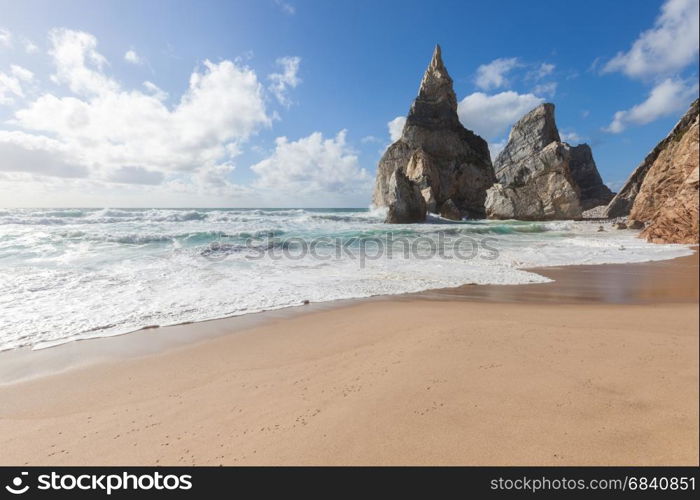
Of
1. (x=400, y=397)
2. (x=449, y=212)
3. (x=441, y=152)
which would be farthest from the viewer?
(x=441, y=152)

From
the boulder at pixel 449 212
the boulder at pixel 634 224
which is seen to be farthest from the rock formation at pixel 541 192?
the boulder at pixel 634 224

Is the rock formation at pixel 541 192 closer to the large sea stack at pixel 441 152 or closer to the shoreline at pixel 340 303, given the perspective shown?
the large sea stack at pixel 441 152

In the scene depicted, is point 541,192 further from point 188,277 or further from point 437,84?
point 188,277

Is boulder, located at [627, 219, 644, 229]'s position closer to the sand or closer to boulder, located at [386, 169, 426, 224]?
boulder, located at [386, 169, 426, 224]

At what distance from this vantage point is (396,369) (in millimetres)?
3004

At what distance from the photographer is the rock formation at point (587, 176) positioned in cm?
6219

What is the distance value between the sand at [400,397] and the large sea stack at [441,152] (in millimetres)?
44664

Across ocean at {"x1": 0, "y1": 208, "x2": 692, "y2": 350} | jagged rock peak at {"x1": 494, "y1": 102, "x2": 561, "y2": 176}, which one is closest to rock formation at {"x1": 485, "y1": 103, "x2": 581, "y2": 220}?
jagged rock peak at {"x1": 494, "y1": 102, "x2": 561, "y2": 176}

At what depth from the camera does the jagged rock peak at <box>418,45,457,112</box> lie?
52.4 meters

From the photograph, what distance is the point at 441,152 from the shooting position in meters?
50.8
